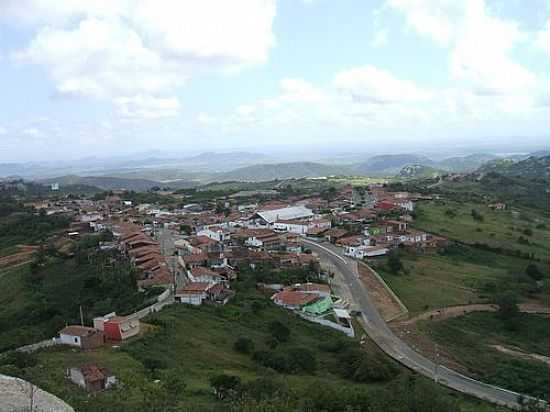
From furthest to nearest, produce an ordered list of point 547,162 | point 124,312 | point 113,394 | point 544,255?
point 547,162 → point 544,255 → point 124,312 → point 113,394

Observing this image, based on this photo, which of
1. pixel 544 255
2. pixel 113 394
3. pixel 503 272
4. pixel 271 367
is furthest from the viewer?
pixel 544 255

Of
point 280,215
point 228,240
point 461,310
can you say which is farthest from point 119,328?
point 280,215

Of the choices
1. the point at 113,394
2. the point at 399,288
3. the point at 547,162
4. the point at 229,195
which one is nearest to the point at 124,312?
the point at 113,394

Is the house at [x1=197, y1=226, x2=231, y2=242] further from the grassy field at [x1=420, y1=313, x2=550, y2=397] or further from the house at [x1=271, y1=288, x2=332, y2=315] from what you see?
the grassy field at [x1=420, y1=313, x2=550, y2=397]

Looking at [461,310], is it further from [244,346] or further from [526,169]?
[526,169]

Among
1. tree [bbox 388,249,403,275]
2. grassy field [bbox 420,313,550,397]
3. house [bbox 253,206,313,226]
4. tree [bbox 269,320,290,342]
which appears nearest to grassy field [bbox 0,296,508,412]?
tree [bbox 269,320,290,342]

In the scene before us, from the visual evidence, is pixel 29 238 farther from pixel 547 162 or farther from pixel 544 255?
pixel 547 162
